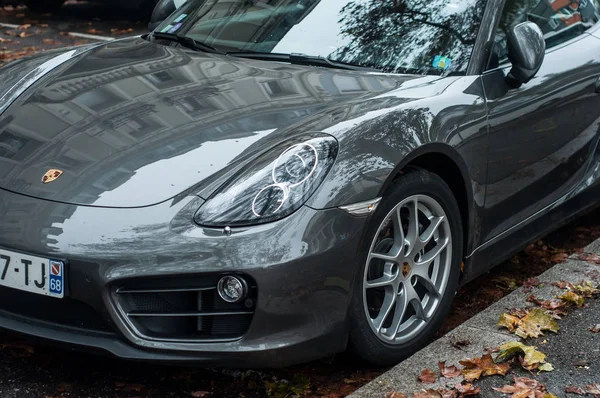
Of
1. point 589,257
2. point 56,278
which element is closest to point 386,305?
point 56,278

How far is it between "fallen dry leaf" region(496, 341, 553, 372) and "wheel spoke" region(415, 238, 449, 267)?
0.40 metres

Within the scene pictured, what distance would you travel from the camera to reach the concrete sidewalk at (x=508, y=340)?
3.18 meters


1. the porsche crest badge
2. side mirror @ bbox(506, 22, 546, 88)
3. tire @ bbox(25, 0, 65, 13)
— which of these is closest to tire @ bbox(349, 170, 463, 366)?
side mirror @ bbox(506, 22, 546, 88)

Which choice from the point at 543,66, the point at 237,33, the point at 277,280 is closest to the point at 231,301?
the point at 277,280

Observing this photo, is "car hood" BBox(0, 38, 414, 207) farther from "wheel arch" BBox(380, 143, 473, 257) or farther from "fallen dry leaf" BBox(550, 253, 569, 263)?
"fallen dry leaf" BBox(550, 253, 569, 263)

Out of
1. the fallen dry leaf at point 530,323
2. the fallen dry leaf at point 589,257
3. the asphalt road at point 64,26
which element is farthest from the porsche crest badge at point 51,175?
the asphalt road at point 64,26

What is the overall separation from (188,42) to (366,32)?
0.84 meters

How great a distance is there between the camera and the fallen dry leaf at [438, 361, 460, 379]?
3.22 metres

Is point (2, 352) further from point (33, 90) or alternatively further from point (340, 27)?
point (340, 27)

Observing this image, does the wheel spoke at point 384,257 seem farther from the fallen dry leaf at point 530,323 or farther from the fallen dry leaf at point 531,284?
the fallen dry leaf at point 531,284

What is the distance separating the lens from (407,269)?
3447 millimetres

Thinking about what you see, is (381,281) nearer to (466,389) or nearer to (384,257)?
(384,257)

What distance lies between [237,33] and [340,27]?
1.60ft

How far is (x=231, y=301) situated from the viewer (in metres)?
2.90
